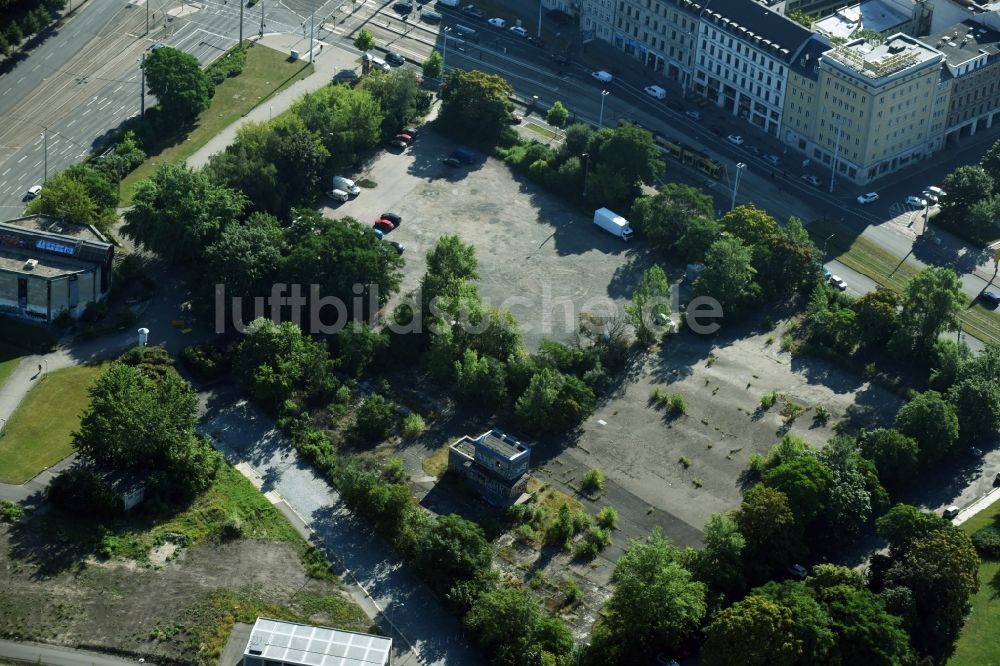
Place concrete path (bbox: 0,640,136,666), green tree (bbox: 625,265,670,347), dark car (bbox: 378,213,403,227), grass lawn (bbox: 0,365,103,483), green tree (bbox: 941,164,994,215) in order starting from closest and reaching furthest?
1. concrete path (bbox: 0,640,136,666)
2. grass lawn (bbox: 0,365,103,483)
3. green tree (bbox: 625,265,670,347)
4. dark car (bbox: 378,213,403,227)
5. green tree (bbox: 941,164,994,215)

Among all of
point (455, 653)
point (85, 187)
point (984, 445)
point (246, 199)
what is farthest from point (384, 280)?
point (984, 445)

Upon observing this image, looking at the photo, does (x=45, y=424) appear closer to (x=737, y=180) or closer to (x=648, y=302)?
(x=648, y=302)

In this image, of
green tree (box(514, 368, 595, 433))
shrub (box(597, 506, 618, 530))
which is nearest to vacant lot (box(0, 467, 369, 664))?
shrub (box(597, 506, 618, 530))

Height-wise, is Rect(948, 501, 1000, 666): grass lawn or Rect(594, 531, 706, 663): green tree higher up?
Rect(594, 531, 706, 663): green tree

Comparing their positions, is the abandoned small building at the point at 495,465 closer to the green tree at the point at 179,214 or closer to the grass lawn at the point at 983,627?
the green tree at the point at 179,214

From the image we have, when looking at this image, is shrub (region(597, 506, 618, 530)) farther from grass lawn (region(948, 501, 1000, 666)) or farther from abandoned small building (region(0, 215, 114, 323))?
abandoned small building (region(0, 215, 114, 323))

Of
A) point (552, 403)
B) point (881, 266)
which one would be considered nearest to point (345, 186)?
point (552, 403)
